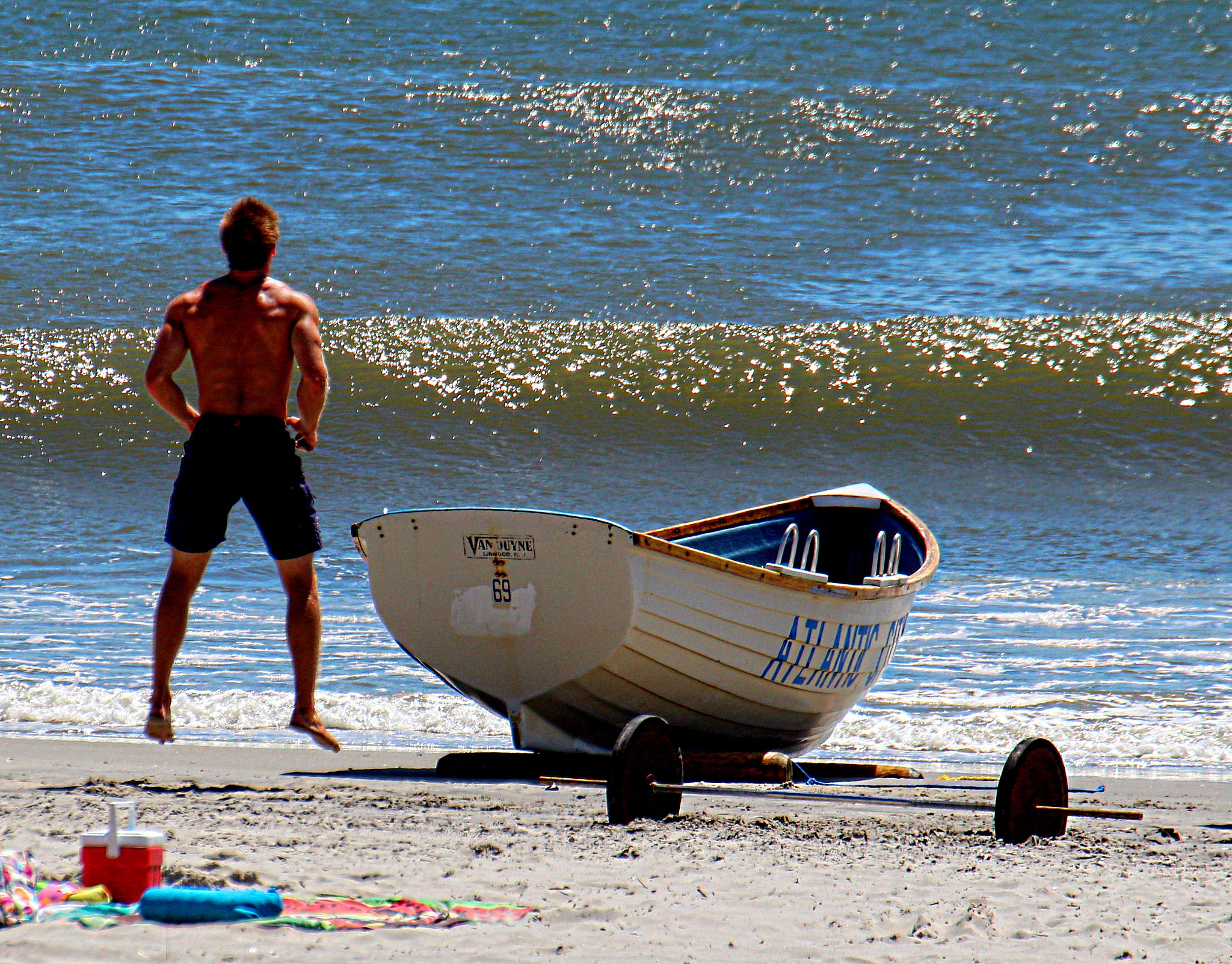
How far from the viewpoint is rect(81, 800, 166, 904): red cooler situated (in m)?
3.09

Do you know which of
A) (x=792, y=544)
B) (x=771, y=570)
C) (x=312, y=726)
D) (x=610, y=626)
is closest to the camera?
(x=312, y=726)

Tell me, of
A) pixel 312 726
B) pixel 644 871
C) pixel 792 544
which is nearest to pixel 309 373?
pixel 312 726

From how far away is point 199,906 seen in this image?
115 inches

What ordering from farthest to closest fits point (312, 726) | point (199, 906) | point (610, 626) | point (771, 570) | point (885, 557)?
point (885, 557), point (771, 570), point (610, 626), point (312, 726), point (199, 906)

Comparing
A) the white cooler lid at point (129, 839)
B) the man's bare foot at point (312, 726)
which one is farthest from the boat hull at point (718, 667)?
the white cooler lid at point (129, 839)

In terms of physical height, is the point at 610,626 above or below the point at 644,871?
above

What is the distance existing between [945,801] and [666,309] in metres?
14.8

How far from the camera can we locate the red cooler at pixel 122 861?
3.09 meters

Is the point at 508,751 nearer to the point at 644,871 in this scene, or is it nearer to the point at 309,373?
the point at 309,373

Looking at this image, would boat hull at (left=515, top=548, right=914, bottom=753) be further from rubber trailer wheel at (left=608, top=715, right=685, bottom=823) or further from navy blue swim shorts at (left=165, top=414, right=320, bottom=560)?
navy blue swim shorts at (left=165, top=414, right=320, bottom=560)

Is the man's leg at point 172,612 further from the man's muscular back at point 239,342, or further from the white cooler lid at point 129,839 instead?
the white cooler lid at point 129,839

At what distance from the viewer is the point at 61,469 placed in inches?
589

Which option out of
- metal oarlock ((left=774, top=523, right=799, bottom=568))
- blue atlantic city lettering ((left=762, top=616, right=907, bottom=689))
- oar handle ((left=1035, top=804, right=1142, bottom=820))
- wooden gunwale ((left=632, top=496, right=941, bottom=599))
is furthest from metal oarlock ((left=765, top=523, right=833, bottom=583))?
oar handle ((left=1035, top=804, right=1142, bottom=820))

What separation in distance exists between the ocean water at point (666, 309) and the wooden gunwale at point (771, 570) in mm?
910
